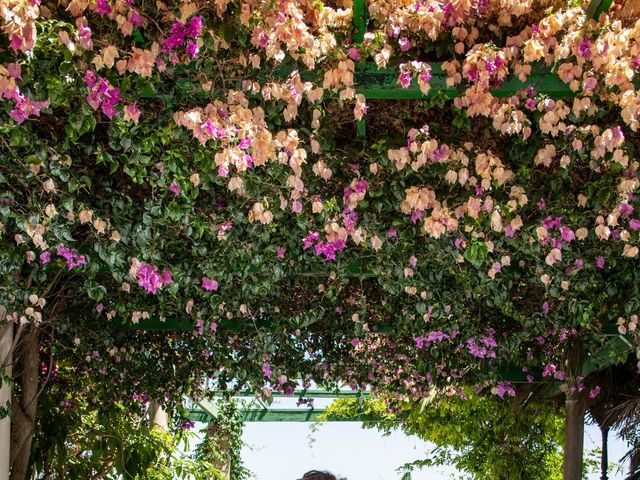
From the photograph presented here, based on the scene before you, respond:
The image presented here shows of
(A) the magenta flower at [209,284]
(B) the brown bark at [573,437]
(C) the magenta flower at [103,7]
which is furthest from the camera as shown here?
(B) the brown bark at [573,437]

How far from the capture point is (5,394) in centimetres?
513

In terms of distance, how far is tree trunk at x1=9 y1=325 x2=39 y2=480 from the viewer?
5.57 m

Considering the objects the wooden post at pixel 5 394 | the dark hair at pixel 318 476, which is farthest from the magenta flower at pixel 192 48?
the wooden post at pixel 5 394

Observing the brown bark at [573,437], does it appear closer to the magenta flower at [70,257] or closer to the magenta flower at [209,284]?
the magenta flower at [209,284]

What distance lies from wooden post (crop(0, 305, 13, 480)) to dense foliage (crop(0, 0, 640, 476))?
7.4 inches

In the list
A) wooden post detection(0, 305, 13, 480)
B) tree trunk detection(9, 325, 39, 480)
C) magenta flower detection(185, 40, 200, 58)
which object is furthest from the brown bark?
magenta flower detection(185, 40, 200, 58)

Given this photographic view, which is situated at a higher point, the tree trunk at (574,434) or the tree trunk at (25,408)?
the tree trunk at (574,434)

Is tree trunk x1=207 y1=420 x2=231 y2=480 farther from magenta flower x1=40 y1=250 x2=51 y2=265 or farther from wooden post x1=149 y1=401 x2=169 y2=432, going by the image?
magenta flower x1=40 y1=250 x2=51 y2=265

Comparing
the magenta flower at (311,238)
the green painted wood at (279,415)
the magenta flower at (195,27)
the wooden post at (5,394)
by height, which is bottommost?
the wooden post at (5,394)

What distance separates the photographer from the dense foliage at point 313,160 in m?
3.32

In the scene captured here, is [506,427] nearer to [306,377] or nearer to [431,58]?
[306,377]

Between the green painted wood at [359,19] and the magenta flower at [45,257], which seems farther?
the magenta flower at [45,257]

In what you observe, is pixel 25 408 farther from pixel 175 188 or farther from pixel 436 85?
pixel 436 85

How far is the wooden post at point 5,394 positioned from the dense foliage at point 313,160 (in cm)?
19
